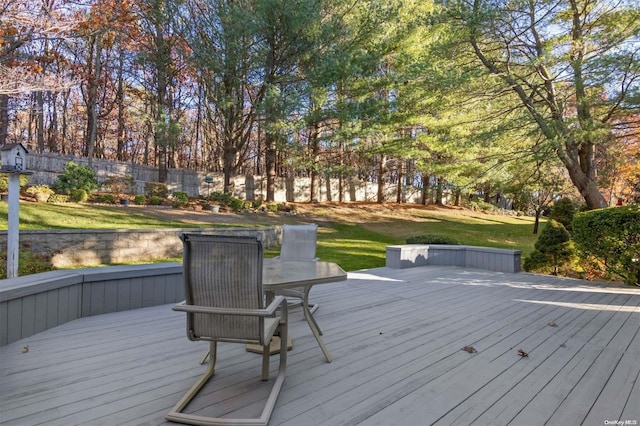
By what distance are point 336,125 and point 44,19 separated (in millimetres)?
9389

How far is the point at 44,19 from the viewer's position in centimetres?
749

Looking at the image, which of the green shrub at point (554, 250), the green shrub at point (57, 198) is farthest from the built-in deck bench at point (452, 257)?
the green shrub at point (57, 198)

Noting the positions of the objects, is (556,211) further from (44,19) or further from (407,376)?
(44,19)

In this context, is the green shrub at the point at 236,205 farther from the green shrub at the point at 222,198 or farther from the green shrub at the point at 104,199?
the green shrub at the point at 104,199

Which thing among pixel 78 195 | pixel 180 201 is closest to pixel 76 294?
pixel 78 195

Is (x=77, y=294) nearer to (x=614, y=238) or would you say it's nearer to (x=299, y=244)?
(x=299, y=244)

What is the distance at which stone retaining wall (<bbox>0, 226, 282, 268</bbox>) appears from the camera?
5332mm

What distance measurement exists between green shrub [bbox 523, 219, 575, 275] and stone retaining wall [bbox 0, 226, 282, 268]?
200 inches

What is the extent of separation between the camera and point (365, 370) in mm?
2285

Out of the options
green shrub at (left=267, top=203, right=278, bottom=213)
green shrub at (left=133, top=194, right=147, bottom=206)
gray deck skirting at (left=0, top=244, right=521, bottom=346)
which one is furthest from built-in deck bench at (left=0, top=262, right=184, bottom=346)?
green shrub at (left=267, top=203, right=278, bottom=213)

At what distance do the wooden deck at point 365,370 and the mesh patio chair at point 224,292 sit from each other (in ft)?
1.02

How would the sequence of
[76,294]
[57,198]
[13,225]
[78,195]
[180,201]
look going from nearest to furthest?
[76,294], [13,225], [57,198], [78,195], [180,201]

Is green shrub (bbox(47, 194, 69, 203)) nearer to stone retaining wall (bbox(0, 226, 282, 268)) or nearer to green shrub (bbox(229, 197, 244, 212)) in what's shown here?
stone retaining wall (bbox(0, 226, 282, 268))

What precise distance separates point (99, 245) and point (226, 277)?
5.16 m
